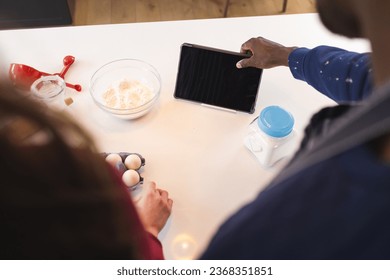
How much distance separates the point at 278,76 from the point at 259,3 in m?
1.56

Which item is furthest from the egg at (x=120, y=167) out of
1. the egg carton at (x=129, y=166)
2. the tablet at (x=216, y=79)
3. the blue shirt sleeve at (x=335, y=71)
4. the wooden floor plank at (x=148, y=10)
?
the wooden floor plank at (x=148, y=10)

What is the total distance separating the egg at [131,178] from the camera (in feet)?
2.67

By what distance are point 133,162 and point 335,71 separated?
0.49 metres

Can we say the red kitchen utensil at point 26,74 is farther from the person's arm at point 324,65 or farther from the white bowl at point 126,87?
the person's arm at point 324,65

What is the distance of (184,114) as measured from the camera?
3.20 ft

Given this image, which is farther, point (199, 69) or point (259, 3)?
point (259, 3)

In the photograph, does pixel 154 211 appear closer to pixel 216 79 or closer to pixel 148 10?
pixel 216 79

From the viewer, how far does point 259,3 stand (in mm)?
2432

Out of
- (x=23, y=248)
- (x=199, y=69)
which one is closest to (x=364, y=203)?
(x=23, y=248)

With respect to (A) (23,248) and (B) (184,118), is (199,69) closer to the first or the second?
(B) (184,118)

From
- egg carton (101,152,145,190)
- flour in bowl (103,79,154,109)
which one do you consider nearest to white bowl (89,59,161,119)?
flour in bowl (103,79,154,109)

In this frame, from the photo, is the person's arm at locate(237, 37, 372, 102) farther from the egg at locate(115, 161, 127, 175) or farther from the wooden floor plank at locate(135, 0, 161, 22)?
the wooden floor plank at locate(135, 0, 161, 22)

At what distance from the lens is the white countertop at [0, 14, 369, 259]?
814 mm

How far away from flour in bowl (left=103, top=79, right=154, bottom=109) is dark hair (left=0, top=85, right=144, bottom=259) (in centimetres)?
59
